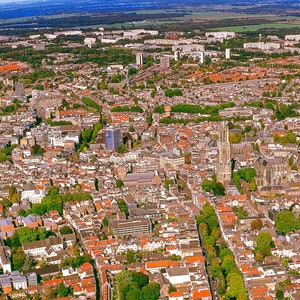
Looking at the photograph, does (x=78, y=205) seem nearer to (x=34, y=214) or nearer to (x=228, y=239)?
(x=34, y=214)

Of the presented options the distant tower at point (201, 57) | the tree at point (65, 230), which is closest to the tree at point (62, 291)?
the tree at point (65, 230)

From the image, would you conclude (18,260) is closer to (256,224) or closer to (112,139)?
(256,224)

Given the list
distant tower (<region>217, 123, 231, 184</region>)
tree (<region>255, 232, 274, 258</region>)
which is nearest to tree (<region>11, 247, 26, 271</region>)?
tree (<region>255, 232, 274, 258</region>)

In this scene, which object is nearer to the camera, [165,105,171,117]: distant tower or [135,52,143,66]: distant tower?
[165,105,171,117]: distant tower

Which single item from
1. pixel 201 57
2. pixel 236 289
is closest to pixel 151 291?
pixel 236 289

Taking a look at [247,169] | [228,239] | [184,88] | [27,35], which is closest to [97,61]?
[184,88]

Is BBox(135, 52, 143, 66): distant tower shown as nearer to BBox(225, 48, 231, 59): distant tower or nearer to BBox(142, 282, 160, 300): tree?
BBox(225, 48, 231, 59): distant tower
